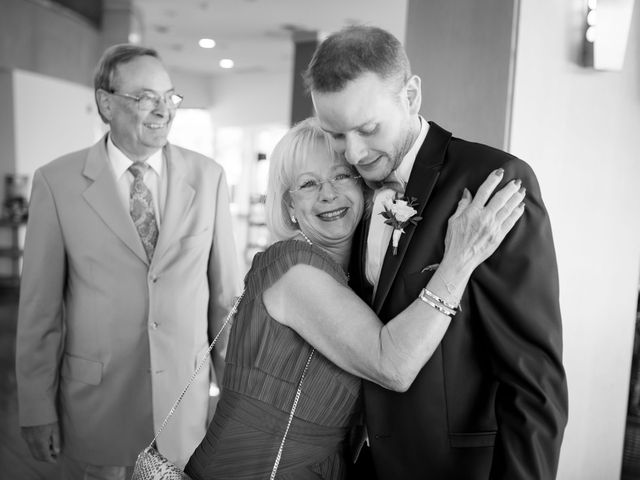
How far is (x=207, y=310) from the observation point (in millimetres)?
2691

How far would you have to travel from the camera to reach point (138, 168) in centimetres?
260

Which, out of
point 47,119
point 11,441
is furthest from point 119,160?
point 47,119

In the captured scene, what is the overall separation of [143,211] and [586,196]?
2056 millimetres

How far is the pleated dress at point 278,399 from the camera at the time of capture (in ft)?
5.64

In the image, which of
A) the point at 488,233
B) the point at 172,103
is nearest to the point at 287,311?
the point at 488,233

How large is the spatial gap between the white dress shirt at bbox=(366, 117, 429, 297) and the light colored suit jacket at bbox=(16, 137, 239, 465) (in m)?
0.98

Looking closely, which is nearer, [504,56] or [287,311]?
[287,311]

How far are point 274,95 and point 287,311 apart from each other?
17.2m

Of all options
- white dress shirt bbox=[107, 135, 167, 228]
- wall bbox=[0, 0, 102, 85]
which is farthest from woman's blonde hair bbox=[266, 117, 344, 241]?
wall bbox=[0, 0, 102, 85]

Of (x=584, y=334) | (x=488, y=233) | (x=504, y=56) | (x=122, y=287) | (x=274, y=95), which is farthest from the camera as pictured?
(x=274, y=95)

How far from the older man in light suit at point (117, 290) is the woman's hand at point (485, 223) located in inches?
52.2

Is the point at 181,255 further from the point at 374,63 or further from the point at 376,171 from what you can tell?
the point at 374,63

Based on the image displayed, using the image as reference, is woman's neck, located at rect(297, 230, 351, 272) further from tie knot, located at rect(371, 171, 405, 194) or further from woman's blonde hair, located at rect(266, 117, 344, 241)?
tie knot, located at rect(371, 171, 405, 194)

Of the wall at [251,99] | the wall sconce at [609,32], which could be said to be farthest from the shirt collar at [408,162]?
the wall at [251,99]
